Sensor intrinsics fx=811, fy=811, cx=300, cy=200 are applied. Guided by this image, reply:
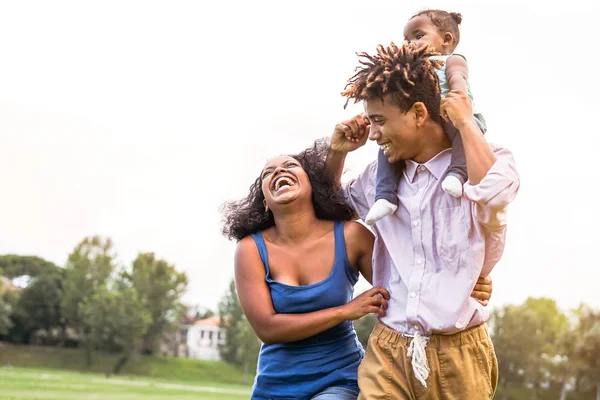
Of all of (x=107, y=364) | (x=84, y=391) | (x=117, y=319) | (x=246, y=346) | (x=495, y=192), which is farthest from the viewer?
(x=107, y=364)

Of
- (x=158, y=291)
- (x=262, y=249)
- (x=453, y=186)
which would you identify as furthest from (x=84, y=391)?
(x=158, y=291)

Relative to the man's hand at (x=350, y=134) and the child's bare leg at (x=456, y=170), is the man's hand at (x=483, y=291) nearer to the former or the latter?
the child's bare leg at (x=456, y=170)

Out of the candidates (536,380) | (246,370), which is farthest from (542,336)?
Result: (246,370)

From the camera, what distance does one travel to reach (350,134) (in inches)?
159

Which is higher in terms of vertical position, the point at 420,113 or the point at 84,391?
the point at 420,113

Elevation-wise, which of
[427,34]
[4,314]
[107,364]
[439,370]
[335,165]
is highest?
[427,34]

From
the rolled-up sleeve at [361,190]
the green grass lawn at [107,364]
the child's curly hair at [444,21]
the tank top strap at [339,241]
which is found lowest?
the green grass lawn at [107,364]

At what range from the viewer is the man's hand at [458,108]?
326 centimetres

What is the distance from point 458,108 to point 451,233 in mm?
542

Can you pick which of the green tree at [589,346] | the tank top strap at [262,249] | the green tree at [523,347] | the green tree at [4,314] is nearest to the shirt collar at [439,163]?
the tank top strap at [262,249]

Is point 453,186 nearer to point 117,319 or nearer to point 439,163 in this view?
point 439,163

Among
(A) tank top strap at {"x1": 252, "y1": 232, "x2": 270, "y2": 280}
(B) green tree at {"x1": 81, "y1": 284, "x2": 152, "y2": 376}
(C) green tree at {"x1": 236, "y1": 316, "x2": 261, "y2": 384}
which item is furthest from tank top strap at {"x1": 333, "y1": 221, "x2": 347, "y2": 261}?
(B) green tree at {"x1": 81, "y1": 284, "x2": 152, "y2": 376}

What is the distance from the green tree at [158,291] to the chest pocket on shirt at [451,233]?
5433 cm

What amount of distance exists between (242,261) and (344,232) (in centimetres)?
55
